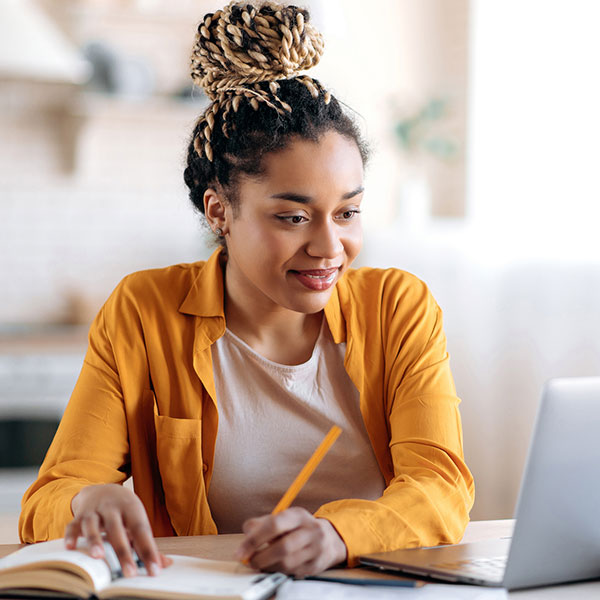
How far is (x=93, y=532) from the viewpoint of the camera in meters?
0.94

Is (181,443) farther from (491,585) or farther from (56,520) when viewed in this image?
(491,585)

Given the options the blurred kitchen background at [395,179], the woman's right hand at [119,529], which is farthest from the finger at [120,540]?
the blurred kitchen background at [395,179]

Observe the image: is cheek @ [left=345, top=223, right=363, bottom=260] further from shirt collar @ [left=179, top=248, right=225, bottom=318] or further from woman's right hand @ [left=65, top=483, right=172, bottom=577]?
woman's right hand @ [left=65, top=483, right=172, bottom=577]

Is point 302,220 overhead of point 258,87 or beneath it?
beneath

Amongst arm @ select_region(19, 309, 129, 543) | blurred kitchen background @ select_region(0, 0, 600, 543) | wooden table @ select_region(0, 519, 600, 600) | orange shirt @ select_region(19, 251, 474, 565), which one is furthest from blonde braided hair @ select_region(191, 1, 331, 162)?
blurred kitchen background @ select_region(0, 0, 600, 543)

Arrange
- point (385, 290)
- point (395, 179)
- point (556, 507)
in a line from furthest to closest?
point (395, 179)
point (385, 290)
point (556, 507)

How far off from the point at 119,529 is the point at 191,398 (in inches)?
16.6

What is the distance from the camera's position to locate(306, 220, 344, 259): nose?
4.17ft

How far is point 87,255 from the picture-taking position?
3752 millimetres

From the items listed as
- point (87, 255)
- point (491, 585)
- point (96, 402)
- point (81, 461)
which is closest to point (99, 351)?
point (96, 402)

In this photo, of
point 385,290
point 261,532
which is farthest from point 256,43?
point 261,532

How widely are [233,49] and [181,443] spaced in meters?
0.64

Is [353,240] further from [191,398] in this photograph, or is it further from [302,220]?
[191,398]

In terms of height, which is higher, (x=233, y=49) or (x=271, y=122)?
(x=233, y=49)
